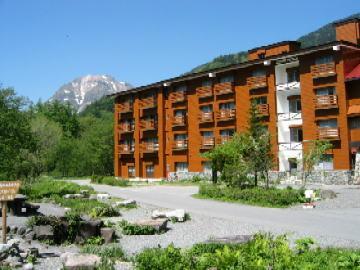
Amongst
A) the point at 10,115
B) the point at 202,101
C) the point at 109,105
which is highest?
the point at 109,105

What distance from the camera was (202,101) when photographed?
165 ft

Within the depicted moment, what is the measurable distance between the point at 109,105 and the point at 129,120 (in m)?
120

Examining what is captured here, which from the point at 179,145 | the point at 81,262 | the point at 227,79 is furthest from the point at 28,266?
the point at 179,145

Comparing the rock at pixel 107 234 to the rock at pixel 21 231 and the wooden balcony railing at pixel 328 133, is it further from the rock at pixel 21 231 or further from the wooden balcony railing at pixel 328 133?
the wooden balcony railing at pixel 328 133

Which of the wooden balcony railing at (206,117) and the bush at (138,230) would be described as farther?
the wooden balcony railing at (206,117)

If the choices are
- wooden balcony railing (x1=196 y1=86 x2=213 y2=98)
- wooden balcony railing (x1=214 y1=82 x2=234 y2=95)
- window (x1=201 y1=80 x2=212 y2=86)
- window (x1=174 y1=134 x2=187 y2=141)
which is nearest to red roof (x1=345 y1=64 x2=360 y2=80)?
wooden balcony railing (x1=214 y1=82 x2=234 y2=95)

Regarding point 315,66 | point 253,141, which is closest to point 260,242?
point 253,141

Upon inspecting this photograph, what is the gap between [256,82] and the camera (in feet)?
147

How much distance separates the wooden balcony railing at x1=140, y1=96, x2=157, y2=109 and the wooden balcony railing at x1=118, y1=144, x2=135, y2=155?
6333 mm

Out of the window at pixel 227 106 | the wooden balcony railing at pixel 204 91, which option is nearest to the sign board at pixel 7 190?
the window at pixel 227 106

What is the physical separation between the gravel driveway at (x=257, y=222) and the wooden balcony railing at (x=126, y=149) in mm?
34763

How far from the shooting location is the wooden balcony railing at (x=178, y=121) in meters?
52.2

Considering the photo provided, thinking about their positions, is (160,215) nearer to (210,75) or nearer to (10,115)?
(10,115)

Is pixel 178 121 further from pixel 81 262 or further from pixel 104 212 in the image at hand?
pixel 81 262
